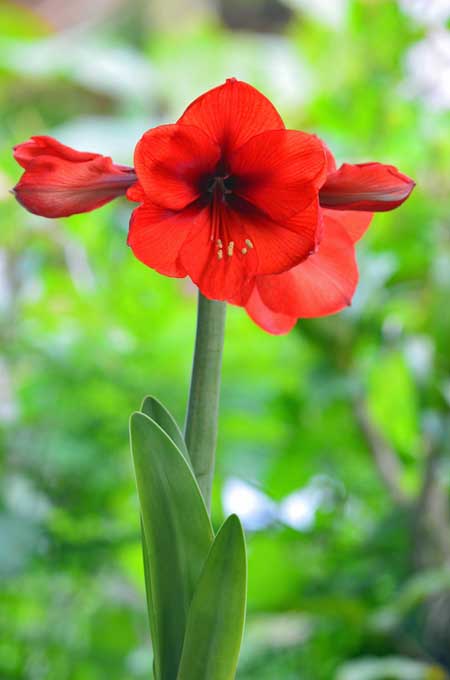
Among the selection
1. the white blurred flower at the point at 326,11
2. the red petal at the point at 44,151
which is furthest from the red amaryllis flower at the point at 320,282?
the white blurred flower at the point at 326,11

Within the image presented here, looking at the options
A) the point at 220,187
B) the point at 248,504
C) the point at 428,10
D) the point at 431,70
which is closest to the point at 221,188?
the point at 220,187

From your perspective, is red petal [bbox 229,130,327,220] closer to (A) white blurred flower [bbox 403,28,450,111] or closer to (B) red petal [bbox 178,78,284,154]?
(B) red petal [bbox 178,78,284,154]

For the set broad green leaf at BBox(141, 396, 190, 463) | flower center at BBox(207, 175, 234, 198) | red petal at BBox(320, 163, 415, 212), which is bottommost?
broad green leaf at BBox(141, 396, 190, 463)

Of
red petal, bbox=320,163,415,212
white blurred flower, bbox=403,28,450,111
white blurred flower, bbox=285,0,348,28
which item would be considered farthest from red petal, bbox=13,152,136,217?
white blurred flower, bbox=285,0,348,28

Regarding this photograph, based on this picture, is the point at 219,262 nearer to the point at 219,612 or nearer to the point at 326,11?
the point at 219,612

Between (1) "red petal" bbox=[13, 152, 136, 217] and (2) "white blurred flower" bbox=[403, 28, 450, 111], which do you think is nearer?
(1) "red petal" bbox=[13, 152, 136, 217]

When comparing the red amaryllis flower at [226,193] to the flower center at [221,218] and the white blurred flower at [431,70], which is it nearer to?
the flower center at [221,218]

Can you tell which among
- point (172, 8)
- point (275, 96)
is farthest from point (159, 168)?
point (172, 8)
